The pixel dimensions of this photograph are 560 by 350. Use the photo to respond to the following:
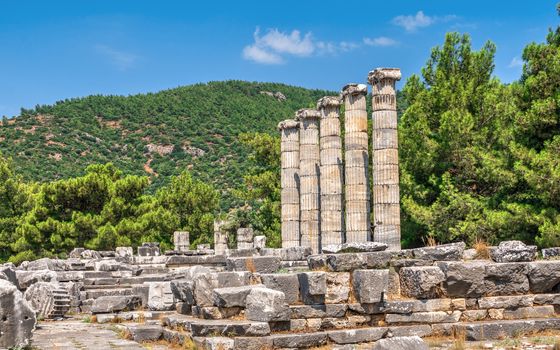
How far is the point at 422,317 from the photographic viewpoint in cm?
1170

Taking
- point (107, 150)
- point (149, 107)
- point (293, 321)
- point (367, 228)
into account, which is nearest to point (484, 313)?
point (293, 321)

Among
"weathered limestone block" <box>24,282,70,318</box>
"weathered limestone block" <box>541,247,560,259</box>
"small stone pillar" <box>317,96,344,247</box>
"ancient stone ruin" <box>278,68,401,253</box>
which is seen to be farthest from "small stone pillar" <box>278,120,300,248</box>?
"weathered limestone block" <box>541,247,560,259</box>

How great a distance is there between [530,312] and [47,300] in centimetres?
1095

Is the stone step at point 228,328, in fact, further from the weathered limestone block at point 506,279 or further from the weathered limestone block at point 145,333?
the weathered limestone block at point 506,279

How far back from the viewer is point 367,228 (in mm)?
25438

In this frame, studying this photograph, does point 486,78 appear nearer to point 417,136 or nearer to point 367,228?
point 417,136

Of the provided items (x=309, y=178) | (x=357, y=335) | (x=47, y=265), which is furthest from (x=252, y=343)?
(x=309, y=178)

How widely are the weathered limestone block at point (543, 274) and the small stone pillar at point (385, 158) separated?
10926 millimetres

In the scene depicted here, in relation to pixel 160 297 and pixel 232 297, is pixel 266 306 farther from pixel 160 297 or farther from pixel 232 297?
pixel 160 297

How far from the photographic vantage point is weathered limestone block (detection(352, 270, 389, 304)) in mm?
11422

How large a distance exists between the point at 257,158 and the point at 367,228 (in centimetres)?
1934

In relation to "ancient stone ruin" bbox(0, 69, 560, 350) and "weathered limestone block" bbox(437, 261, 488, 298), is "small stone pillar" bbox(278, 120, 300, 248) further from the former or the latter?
"weathered limestone block" bbox(437, 261, 488, 298)

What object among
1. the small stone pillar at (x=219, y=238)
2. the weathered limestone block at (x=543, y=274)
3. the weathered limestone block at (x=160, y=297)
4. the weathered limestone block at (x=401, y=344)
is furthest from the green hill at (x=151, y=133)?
the weathered limestone block at (x=401, y=344)

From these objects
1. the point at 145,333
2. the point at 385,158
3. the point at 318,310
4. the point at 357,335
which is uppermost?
the point at 385,158
